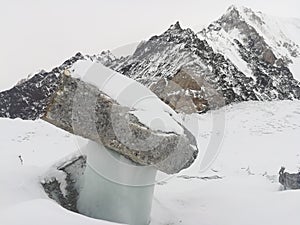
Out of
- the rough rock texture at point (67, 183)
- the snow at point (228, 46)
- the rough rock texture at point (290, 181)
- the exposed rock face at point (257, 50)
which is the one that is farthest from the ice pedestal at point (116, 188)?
the snow at point (228, 46)

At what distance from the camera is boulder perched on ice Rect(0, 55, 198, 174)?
4293 mm

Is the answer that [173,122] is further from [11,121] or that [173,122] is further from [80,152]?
[11,121]

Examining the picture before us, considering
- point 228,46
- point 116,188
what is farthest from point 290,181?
point 228,46

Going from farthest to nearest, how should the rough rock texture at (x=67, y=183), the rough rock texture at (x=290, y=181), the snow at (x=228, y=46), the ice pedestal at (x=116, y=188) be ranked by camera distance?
the snow at (x=228, y=46)
the rough rock texture at (x=290, y=181)
the rough rock texture at (x=67, y=183)
the ice pedestal at (x=116, y=188)

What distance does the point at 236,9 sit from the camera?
23.4 m

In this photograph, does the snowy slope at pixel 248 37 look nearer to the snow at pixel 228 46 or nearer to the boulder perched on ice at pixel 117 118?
the snow at pixel 228 46

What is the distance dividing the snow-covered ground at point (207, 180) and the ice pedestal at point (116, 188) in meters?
0.47

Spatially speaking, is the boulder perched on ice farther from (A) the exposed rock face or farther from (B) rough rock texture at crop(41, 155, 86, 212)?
(A) the exposed rock face

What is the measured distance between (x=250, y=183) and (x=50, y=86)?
47.8ft

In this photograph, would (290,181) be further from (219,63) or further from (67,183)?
(219,63)

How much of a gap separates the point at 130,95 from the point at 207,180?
3305 mm

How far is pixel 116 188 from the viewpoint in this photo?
4.64 m

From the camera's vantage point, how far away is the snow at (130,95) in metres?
4.43

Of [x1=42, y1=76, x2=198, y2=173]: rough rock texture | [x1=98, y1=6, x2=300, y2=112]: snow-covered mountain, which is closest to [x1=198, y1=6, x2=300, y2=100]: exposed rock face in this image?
[x1=98, y1=6, x2=300, y2=112]: snow-covered mountain
